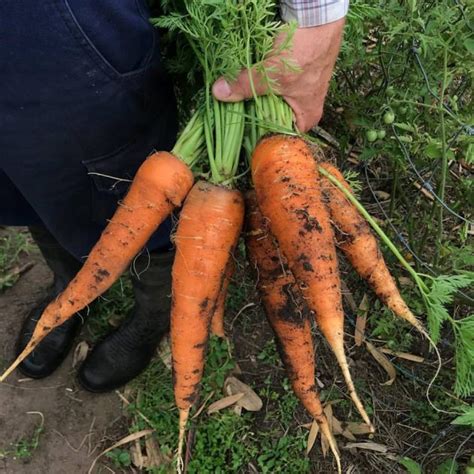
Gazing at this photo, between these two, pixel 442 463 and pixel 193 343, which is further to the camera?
pixel 442 463

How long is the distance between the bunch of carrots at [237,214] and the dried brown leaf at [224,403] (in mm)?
537

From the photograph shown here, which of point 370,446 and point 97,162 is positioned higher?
point 97,162

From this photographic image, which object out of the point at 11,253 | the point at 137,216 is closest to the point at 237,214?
the point at 137,216

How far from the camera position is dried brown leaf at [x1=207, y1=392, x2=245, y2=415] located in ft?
→ 6.14

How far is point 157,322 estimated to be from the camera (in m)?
1.92

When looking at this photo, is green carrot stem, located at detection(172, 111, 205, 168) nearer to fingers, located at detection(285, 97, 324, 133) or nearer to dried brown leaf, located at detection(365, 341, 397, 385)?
fingers, located at detection(285, 97, 324, 133)

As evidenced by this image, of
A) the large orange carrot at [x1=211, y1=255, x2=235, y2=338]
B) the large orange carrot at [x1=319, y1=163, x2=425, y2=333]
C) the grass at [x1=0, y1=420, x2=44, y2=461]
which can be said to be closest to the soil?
the grass at [x1=0, y1=420, x2=44, y2=461]

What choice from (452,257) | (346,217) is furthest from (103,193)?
(452,257)

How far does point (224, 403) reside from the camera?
1.88m

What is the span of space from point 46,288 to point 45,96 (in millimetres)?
1244

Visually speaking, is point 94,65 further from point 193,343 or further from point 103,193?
point 193,343

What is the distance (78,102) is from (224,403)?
1.16 metres

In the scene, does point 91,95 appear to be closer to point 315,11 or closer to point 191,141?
point 191,141

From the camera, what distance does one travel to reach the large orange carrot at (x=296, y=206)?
44.7 inches
